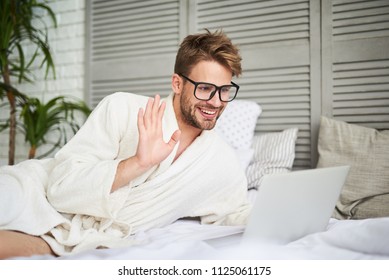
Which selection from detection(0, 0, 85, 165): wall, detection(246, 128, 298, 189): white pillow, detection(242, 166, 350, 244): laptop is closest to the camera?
detection(242, 166, 350, 244): laptop

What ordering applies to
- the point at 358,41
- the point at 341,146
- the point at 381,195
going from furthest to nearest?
the point at 358,41 → the point at 341,146 → the point at 381,195

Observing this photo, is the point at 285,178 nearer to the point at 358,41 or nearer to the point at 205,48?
the point at 205,48

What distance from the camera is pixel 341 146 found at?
5.07 ft

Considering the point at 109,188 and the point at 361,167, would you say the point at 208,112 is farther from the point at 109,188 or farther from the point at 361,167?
the point at 361,167

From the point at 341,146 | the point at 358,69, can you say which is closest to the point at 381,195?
the point at 341,146

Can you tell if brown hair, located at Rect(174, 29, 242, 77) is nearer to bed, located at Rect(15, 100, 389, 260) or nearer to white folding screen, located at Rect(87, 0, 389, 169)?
bed, located at Rect(15, 100, 389, 260)

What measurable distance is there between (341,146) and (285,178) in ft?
3.05

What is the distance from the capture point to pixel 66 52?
236 cm

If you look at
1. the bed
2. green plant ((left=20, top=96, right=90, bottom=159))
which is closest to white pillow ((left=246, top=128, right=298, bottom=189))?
the bed

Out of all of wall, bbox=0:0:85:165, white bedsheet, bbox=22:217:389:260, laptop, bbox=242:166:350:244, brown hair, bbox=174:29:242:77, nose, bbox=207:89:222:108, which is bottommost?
white bedsheet, bbox=22:217:389:260

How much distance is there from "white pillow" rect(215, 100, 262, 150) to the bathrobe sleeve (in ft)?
2.06

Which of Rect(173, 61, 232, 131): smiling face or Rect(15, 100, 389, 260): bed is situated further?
Rect(173, 61, 232, 131): smiling face

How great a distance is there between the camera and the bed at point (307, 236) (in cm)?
75

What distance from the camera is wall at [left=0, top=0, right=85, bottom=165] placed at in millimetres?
2332
